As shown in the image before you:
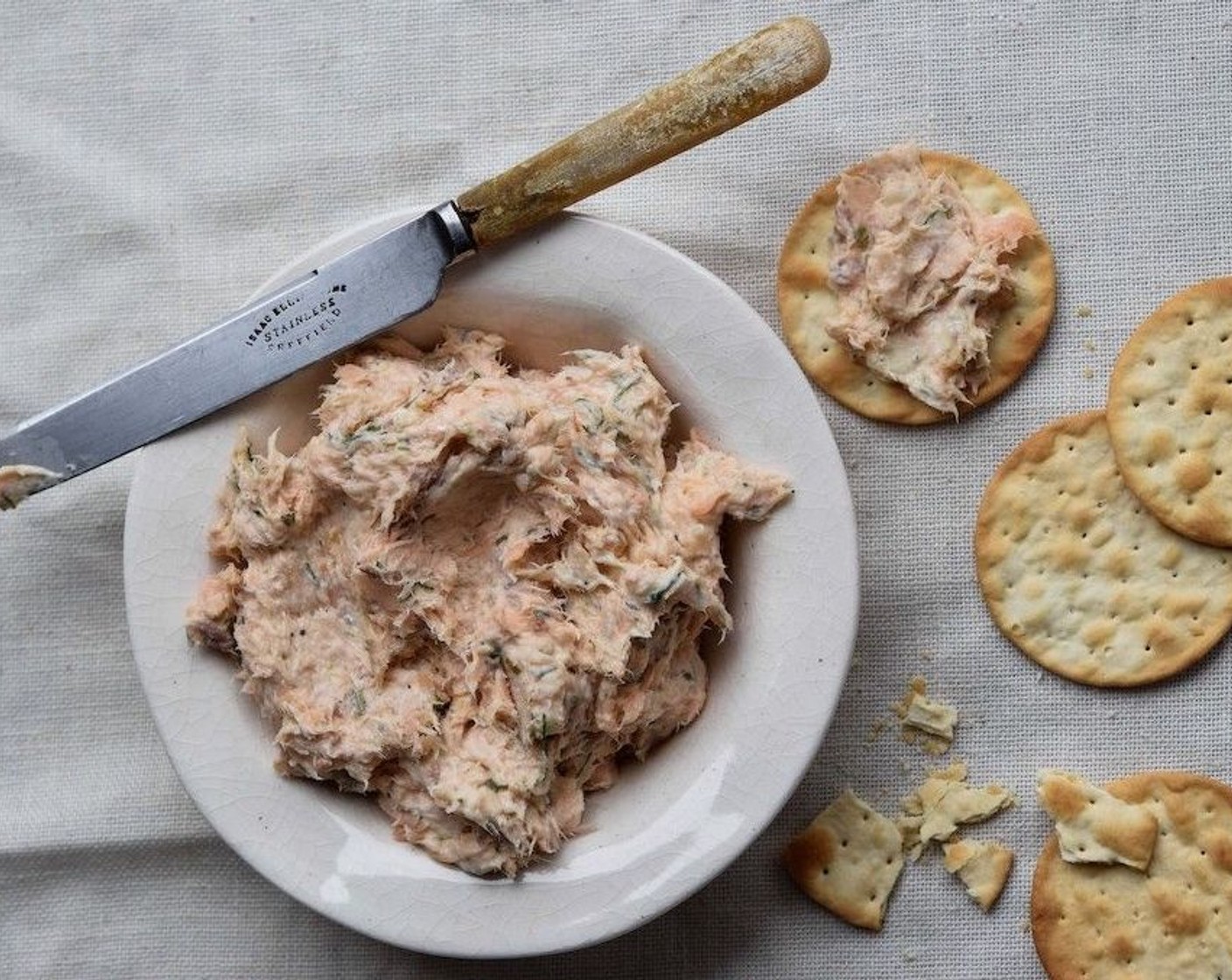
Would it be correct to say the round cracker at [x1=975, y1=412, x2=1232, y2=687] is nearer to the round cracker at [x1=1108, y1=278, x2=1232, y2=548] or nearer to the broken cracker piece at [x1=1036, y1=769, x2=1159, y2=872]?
the round cracker at [x1=1108, y1=278, x2=1232, y2=548]

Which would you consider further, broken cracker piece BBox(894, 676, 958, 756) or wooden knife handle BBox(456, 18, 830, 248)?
broken cracker piece BBox(894, 676, 958, 756)

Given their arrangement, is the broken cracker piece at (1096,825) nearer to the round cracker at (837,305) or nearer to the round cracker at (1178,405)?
the round cracker at (1178,405)

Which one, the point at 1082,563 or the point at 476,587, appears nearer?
the point at 476,587

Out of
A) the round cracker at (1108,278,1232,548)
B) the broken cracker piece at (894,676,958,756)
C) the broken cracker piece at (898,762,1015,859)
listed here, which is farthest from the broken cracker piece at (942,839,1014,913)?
the round cracker at (1108,278,1232,548)

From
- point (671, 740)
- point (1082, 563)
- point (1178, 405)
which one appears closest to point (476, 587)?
point (671, 740)

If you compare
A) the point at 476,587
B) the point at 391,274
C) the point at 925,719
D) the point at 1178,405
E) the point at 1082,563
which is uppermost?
the point at 391,274

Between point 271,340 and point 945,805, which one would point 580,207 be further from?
point 945,805
